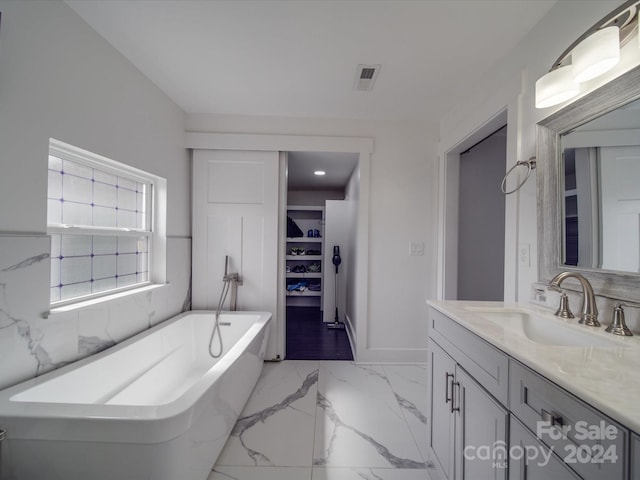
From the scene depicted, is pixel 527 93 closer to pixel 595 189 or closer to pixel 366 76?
pixel 595 189

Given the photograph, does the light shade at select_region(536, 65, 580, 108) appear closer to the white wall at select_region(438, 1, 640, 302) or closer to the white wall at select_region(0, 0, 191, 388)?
the white wall at select_region(438, 1, 640, 302)

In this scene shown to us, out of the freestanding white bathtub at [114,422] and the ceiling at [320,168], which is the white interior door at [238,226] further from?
the freestanding white bathtub at [114,422]

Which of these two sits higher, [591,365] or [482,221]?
[482,221]

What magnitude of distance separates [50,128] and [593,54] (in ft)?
7.76

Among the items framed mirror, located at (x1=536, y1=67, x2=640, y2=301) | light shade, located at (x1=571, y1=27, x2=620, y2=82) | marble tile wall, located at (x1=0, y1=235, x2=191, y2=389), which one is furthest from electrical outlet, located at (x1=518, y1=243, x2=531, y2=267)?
marble tile wall, located at (x1=0, y1=235, x2=191, y2=389)

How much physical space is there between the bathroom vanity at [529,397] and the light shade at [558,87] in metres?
0.95

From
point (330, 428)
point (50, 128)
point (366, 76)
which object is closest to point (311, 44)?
point (366, 76)

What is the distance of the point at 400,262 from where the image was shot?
2.66m

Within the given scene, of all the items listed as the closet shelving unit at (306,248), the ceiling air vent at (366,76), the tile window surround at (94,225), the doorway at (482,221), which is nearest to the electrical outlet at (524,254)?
the doorway at (482,221)

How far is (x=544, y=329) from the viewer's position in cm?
116

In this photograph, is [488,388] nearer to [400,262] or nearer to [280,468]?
[280,468]

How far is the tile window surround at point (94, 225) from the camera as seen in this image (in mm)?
1484

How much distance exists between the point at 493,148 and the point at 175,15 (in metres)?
2.82

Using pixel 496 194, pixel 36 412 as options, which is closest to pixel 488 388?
pixel 36 412
